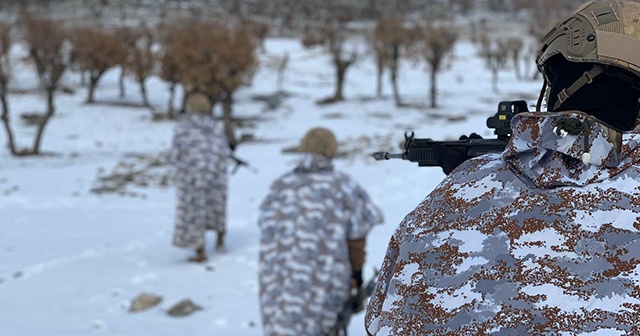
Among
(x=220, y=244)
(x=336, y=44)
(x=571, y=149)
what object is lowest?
(x=336, y=44)

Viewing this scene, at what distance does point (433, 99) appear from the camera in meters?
27.5

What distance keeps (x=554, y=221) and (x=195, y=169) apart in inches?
255

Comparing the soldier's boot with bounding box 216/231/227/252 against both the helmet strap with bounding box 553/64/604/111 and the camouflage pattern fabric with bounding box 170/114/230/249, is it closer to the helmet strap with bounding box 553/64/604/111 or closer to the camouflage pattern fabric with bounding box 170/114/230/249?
the camouflage pattern fabric with bounding box 170/114/230/249

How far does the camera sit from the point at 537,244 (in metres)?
1.10

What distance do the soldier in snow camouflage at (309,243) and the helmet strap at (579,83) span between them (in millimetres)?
2595

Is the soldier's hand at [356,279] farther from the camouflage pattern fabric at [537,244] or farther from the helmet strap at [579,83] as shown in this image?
the helmet strap at [579,83]

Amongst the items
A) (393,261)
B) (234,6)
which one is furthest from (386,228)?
(234,6)

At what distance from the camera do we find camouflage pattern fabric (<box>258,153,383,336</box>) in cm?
374

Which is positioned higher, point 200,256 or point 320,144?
point 320,144

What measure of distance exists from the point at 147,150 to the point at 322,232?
A: 18450 millimetres

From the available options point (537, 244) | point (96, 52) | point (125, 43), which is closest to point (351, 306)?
point (537, 244)

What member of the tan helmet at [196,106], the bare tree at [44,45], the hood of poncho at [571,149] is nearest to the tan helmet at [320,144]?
the hood of poncho at [571,149]

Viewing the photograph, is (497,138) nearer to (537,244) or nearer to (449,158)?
(449,158)

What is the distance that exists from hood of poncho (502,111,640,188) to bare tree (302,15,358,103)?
29.2m
